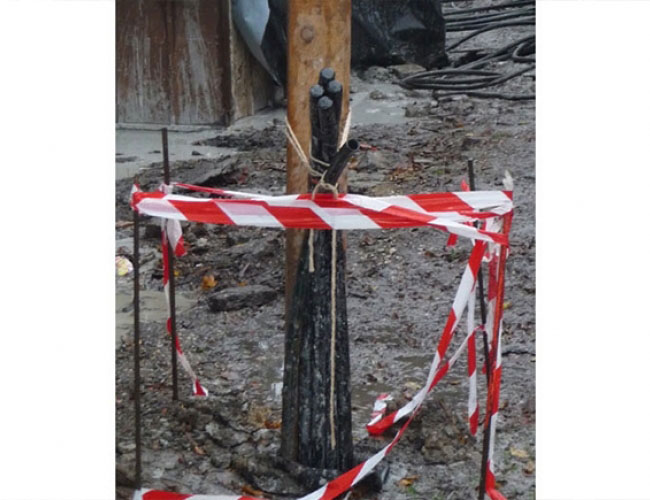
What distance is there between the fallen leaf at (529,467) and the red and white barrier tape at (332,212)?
114 cm

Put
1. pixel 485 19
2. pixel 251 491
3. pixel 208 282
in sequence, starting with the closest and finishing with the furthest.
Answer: pixel 251 491
pixel 208 282
pixel 485 19

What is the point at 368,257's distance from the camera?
623 cm

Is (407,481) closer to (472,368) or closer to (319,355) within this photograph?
(472,368)

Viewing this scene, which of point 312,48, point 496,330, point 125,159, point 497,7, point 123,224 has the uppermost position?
point 497,7

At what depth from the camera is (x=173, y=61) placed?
356 inches

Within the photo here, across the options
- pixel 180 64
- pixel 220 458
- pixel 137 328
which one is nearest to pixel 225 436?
pixel 220 458

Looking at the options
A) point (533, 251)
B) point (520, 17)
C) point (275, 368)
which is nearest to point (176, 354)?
point (275, 368)

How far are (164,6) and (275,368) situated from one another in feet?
16.7

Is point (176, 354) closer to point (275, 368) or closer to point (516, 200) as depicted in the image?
point (275, 368)

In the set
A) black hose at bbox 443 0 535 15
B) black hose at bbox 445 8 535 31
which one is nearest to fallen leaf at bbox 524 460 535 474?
black hose at bbox 445 8 535 31

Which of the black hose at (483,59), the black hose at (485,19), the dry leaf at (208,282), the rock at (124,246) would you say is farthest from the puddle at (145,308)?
the black hose at (485,19)

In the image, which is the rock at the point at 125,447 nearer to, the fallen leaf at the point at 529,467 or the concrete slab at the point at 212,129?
the fallen leaf at the point at 529,467

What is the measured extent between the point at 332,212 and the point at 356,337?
79.4 inches

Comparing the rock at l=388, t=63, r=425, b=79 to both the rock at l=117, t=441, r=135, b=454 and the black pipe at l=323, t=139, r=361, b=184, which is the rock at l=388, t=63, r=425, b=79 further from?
the black pipe at l=323, t=139, r=361, b=184
